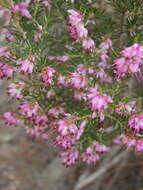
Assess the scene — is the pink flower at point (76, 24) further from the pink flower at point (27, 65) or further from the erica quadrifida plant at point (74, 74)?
the pink flower at point (27, 65)

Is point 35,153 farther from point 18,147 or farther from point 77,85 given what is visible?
point 77,85

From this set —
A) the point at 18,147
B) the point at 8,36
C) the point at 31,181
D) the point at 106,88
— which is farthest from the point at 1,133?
the point at 106,88

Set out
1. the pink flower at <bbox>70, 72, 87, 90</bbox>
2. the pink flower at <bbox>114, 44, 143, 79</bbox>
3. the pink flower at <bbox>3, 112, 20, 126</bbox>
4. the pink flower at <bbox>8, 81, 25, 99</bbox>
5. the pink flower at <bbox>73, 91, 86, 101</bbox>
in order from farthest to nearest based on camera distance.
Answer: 1. the pink flower at <bbox>3, 112, 20, 126</bbox>
2. the pink flower at <bbox>73, 91, 86, 101</bbox>
3. the pink flower at <bbox>8, 81, 25, 99</bbox>
4. the pink flower at <bbox>70, 72, 87, 90</bbox>
5. the pink flower at <bbox>114, 44, 143, 79</bbox>

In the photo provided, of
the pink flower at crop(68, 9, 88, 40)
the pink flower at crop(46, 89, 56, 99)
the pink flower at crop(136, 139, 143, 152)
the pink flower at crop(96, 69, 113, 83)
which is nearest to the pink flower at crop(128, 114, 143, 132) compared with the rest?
the pink flower at crop(136, 139, 143, 152)

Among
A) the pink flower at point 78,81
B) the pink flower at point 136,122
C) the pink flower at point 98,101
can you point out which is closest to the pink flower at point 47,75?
the pink flower at point 78,81

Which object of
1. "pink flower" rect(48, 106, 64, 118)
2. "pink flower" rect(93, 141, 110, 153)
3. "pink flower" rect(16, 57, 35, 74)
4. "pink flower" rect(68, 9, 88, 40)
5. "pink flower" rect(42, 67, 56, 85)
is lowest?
"pink flower" rect(93, 141, 110, 153)

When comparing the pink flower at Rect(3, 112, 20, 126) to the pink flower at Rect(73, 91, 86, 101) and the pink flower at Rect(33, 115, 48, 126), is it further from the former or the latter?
Result: the pink flower at Rect(73, 91, 86, 101)

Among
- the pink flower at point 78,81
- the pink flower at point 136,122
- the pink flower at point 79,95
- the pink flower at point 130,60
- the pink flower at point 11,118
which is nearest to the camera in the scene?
the pink flower at point 130,60

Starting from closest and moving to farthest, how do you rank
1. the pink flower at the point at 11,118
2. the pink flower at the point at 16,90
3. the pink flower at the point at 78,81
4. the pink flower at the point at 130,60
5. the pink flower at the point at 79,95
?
the pink flower at the point at 130,60 < the pink flower at the point at 78,81 < the pink flower at the point at 16,90 < the pink flower at the point at 79,95 < the pink flower at the point at 11,118
